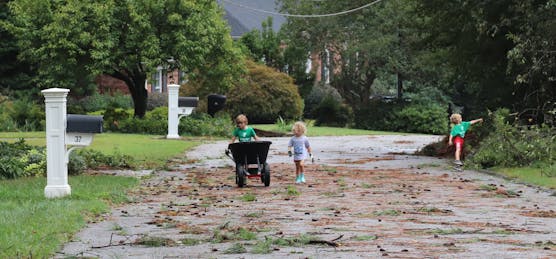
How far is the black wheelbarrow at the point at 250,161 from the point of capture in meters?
16.8

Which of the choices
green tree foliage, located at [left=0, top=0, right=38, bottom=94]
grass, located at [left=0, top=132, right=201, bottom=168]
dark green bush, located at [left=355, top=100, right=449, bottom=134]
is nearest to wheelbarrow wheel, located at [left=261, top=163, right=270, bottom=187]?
grass, located at [left=0, top=132, right=201, bottom=168]

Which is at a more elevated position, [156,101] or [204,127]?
[156,101]

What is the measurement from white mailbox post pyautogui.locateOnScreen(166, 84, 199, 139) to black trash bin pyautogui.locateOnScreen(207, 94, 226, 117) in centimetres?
467

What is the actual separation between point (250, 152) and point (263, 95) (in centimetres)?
2794

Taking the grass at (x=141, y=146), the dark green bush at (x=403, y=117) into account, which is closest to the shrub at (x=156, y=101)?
the dark green bush at (x=403, y=117)

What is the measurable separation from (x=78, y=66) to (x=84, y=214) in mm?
25447

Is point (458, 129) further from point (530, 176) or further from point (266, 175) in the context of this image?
point (266, 175)

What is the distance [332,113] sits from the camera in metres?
52.0

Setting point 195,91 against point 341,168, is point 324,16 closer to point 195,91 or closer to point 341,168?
point 195,91

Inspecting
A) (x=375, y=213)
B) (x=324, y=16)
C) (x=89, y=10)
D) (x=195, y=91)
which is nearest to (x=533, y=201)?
(x=375, y=213)

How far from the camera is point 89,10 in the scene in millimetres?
35781

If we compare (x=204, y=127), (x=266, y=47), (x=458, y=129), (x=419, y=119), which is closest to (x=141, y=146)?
(x=458, y=129)

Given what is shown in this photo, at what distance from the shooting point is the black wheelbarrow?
55.0ft

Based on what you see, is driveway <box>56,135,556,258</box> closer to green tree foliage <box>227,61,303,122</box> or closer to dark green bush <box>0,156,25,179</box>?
dark green bush <box>0,156,25,179</box>
